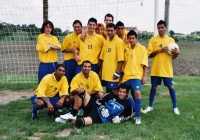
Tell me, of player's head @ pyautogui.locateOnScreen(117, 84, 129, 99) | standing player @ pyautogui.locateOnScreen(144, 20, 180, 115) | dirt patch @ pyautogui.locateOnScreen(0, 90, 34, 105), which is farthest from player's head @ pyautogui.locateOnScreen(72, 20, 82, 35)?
dirt patch @ pyautogui.locateOnScreen(0, 90, 34, 105)

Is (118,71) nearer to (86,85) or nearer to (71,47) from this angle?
(86,85)

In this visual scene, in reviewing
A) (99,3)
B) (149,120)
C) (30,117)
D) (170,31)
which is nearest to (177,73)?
(170,31)

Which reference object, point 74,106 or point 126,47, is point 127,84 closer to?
point 126,47

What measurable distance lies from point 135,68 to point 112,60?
0.45 m

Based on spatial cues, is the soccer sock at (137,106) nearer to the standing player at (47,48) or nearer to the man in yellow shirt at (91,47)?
the man in yellow shirt at (91,47)

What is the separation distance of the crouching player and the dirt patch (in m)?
2.48

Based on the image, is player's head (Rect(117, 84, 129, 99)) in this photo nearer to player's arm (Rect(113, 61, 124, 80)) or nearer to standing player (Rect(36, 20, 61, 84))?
player's arm (Rect(113, 61, 124, 80))

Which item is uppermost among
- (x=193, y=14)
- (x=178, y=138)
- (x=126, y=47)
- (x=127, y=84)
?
(x=193, y=14)

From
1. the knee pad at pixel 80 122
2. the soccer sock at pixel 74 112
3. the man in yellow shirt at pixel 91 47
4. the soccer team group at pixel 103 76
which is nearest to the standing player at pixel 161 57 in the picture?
the soccer team group at pixel 103 76

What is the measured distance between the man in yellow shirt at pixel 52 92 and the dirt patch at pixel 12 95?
6.01 feet

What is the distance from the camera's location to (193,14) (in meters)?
8.44

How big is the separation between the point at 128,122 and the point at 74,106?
0.98 m

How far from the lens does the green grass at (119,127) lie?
445 centimetres

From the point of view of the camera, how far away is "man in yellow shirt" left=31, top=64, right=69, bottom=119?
5.24 m
